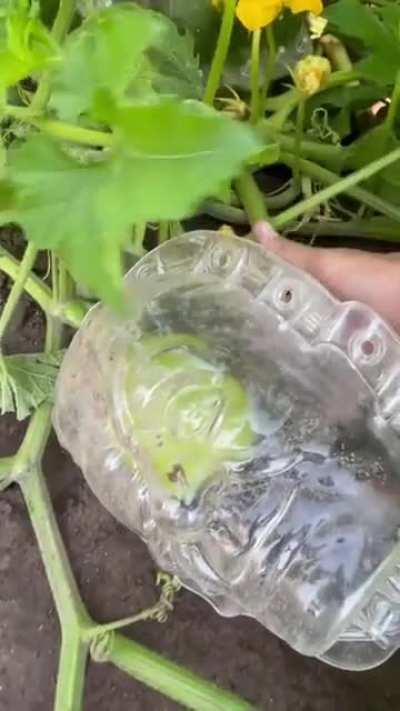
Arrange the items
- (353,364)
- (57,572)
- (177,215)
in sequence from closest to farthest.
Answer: (177,215) → (353,364) → (57,572)

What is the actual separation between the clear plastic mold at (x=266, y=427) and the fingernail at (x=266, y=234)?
0.04 metres

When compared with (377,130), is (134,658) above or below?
below

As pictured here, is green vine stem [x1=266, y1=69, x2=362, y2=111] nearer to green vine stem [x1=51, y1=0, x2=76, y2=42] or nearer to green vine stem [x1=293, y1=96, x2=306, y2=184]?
green vine stem [x1=293, y1=96, x2=306, y2=184]

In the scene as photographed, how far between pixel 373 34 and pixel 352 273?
16cm

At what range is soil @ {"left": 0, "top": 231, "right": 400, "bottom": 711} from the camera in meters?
1.00

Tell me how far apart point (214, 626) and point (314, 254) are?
294mm

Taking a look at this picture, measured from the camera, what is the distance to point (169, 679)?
3.01ft

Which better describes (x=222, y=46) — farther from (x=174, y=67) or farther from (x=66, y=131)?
(x=66, y=131)

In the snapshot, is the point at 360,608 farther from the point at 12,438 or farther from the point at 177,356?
the point at 12,438

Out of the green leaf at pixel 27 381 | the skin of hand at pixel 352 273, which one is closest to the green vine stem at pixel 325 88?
the skin of hand at pixel 352 273

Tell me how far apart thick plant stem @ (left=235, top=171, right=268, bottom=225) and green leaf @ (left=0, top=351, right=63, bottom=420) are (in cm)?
17

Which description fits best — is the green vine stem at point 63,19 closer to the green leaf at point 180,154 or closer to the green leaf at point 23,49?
the green leaf at point 23,49

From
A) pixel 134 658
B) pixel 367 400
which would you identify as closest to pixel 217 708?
pixel 134 658

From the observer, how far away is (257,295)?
0.87 metres
